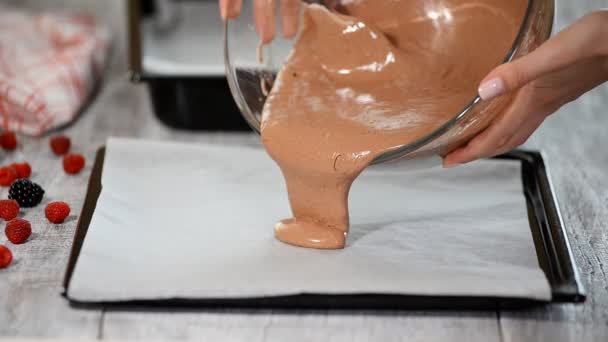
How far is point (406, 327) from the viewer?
0.96m

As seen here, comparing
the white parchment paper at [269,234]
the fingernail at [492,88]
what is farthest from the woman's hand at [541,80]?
the white parchment paper at [269,234]

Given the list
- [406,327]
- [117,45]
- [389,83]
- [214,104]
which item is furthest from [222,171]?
[117,45]

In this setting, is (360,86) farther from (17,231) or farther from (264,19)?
(17,231)

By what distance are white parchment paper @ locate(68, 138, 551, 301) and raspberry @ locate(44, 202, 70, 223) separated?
0.17 ft

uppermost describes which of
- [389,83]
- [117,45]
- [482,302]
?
[389,83]

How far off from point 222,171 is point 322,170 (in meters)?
0.29

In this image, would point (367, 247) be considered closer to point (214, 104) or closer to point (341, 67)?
point (341, 67)

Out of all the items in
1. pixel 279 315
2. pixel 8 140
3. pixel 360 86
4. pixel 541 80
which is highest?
pixel 541 80

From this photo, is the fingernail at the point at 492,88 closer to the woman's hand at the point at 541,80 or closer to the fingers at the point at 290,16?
the woman's hand at the point at 541,80

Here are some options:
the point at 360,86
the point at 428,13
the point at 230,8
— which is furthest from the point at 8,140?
the point at 428,13

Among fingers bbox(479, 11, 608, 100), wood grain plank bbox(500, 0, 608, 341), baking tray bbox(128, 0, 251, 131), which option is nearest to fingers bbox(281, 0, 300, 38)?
baking tray bbox(128, 0, 251, 131)

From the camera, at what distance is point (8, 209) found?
1.15 m

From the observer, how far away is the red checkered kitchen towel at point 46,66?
1.43 metres

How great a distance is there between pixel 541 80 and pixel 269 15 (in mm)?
400
